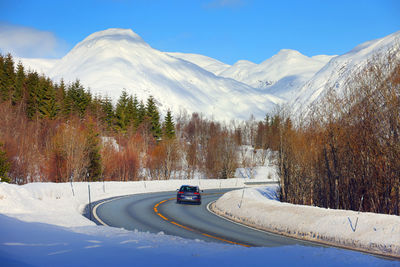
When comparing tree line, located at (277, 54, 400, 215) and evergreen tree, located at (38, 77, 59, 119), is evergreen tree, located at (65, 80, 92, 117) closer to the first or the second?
evergreen tree, located at (38, 77, 59, 119)

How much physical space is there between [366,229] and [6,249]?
38.2 ft

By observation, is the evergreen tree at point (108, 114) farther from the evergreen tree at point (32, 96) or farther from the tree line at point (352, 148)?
the tree line at point (352, 148)

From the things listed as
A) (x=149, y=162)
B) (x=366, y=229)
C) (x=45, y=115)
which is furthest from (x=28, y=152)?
(x=366, y=229)

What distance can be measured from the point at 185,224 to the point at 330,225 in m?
6.68

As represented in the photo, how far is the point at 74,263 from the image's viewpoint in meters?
7.65

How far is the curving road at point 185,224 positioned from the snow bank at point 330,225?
2.96ft

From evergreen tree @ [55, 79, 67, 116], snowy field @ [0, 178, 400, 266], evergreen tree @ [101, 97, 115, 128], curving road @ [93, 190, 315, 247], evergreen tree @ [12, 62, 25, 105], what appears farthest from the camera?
evergreen tree @ [101, 97, 115, 128]

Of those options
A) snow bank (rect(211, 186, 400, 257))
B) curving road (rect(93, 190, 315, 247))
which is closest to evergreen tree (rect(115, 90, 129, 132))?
curving road (rect(93, 190, 315, 247))

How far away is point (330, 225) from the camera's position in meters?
14.6

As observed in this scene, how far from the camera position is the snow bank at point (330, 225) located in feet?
40.9

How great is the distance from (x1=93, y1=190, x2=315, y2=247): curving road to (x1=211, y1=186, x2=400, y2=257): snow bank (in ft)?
2.96

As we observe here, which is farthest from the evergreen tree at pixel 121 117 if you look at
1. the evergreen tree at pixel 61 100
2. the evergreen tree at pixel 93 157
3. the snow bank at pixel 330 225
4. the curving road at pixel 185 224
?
the snow bank at pixel 330 225

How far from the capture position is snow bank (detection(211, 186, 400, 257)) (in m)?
12.5

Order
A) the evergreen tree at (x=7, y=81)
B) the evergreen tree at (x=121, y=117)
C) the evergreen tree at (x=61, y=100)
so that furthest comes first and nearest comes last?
1. the evergreen tree at (x=121, y=117)
2. the evergreen tree at (x=61, y=100)
3. the evergreen tree at (x=7, y=81)
